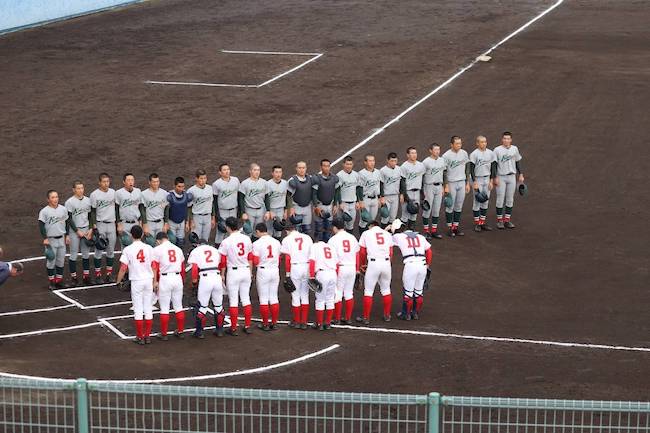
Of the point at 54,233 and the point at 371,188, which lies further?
the point at 371,188

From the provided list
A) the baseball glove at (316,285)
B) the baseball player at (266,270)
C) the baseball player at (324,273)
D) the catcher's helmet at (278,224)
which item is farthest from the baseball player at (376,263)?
the catcher's helmet at (278,224)

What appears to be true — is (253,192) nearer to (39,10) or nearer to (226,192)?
(226,192)

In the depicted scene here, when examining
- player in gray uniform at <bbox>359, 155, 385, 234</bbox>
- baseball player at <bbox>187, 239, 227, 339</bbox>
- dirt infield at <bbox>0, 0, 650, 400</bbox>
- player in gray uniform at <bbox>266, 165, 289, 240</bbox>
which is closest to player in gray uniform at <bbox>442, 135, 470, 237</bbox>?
dirt infield at <bbox>0, 0, 650, 400</bbox>

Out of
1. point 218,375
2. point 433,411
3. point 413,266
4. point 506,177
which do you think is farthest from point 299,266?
point 433,411

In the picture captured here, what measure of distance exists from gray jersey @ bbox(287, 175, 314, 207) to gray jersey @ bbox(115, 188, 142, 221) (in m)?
2.91

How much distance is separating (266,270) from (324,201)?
4.36 m

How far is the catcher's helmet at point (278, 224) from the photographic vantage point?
21672 millimetres

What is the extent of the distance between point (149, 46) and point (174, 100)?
24.7ft

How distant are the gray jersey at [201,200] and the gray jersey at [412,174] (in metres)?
3.99

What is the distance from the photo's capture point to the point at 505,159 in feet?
80.9

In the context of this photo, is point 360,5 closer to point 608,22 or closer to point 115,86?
point 608,22

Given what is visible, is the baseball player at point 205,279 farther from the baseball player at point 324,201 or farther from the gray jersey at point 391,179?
the gray jersey at point 391,179

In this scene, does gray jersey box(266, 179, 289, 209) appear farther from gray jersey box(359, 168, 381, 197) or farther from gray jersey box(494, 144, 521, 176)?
gray jersey box(494, 144, 521, 176)

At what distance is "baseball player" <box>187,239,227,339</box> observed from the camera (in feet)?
60.3
